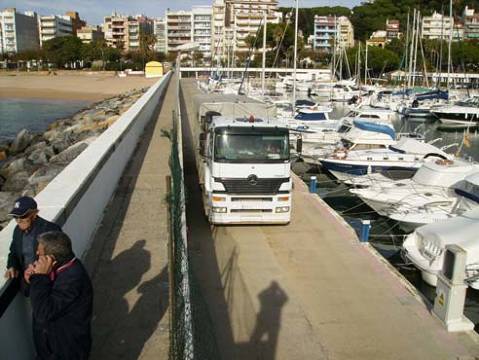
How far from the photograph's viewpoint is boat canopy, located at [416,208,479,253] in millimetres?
11250

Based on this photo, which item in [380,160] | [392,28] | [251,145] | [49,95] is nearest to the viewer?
[251,145]

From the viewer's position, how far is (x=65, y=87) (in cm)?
9544

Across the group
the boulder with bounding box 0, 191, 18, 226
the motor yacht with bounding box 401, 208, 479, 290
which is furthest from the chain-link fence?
the motor yacht with bounding box 401, 208, 479, 290

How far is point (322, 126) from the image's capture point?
33281mm

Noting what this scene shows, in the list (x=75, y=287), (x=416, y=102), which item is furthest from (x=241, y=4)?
(x=75, y=287)

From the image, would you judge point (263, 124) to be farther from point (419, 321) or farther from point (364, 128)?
point (364, 128)

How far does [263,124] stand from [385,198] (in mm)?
6457

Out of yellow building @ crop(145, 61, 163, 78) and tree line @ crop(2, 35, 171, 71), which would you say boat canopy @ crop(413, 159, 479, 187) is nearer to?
yellow building @ crop(145, 61, 163, 78)

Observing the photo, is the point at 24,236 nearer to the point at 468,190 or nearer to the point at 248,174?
the point at 248,174

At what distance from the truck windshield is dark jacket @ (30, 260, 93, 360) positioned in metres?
8.19

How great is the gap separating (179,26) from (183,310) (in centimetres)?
17303

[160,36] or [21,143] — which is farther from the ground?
[160,36]

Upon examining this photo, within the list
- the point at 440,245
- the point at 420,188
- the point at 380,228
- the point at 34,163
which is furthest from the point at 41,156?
the point at 440,245

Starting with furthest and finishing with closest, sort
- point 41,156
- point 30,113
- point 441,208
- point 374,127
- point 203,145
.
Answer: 1. point 30,113
2. point 374,127
3. point 41,156
4. point 441,208
5. point 203,145
